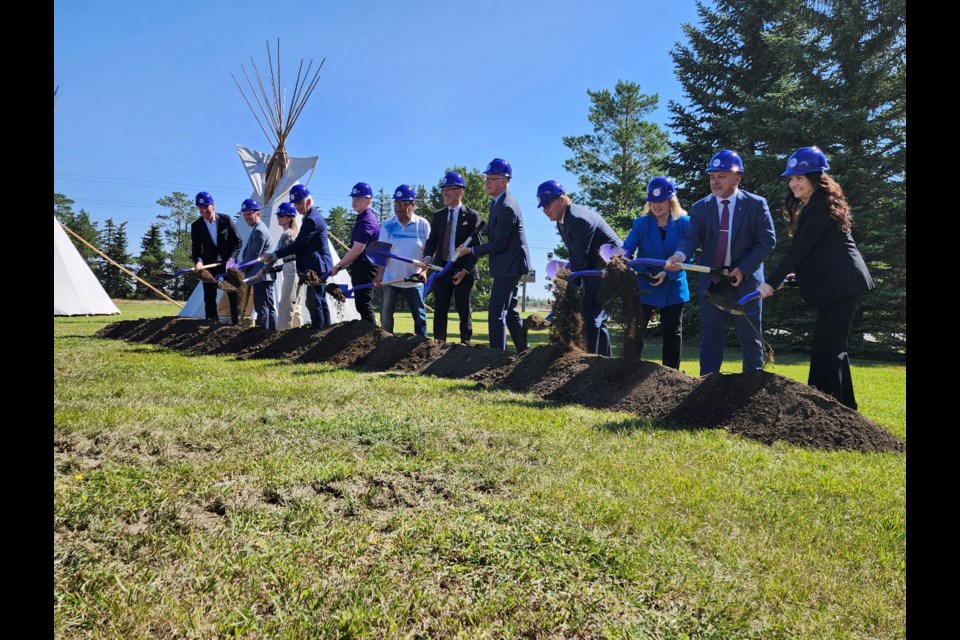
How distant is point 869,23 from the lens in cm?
1514

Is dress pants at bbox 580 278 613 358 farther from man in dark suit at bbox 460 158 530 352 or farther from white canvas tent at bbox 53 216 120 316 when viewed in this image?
white canvas tent at bbox 53 216 120 316

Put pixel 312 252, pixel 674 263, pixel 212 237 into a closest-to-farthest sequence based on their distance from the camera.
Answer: pixel 674 263 < pixel 312 252 < pixel 212 237

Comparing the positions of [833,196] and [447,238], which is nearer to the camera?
[833,196]

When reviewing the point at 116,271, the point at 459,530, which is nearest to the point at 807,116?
the point at 459,530

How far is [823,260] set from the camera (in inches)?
175

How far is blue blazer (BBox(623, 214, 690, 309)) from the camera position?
19.2ft

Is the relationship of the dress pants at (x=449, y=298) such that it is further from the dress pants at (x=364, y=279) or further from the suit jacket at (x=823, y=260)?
the suit jacket at (x=823, y=260)

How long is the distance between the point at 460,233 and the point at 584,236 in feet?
6.06

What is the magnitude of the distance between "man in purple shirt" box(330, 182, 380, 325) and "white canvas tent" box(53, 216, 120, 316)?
11.6 metres

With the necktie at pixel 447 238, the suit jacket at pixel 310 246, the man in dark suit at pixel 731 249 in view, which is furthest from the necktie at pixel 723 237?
the suit jacket at pixel 310 246

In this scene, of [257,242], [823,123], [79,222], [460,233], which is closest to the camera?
[460,233]

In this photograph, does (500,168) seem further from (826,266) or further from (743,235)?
(826,266)

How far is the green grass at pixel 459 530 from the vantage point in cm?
181
